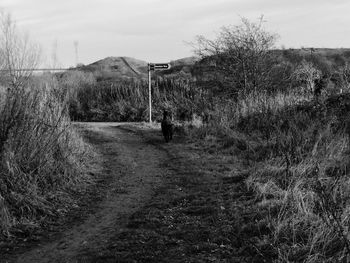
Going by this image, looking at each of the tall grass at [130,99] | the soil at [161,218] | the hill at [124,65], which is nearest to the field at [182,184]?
the soil at [161,218]

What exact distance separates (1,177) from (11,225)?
92cm

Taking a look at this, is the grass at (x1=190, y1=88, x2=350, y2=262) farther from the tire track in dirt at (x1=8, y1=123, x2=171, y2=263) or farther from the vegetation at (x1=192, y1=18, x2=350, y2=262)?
the tire track in dirt at (x1=8, y1=123, x2=171, y2=263)

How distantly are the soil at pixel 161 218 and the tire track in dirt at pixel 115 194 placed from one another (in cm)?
1

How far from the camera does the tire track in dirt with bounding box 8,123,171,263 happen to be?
5750 mm

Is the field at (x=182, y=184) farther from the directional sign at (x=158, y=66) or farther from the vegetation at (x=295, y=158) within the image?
the directional sign at (x=158, y=66)

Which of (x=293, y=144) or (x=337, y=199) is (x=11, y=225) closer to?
(x=337, y=199)

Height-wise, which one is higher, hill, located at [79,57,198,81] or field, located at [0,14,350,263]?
hill, located at [79,57,198,81]

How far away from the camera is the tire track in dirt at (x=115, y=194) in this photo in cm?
575

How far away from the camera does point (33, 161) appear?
7930 mm

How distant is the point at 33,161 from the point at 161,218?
2645mm

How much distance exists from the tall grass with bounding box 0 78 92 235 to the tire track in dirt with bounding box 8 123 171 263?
0.72 meters

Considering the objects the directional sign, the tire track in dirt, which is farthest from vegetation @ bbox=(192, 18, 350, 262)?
the directional sign

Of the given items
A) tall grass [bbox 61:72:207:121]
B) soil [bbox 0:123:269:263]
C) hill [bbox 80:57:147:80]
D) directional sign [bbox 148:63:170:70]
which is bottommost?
soil [bbox 0:123:269:263]

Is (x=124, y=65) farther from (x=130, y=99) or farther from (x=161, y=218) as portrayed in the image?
(x=161, y=218)
